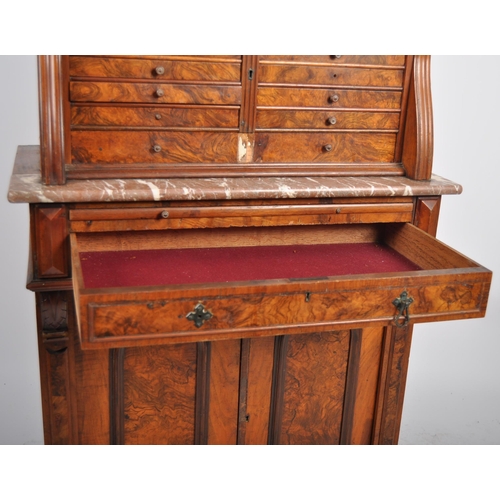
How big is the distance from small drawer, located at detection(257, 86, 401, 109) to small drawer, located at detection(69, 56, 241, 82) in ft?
0.50

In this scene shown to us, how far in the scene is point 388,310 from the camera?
2758mm

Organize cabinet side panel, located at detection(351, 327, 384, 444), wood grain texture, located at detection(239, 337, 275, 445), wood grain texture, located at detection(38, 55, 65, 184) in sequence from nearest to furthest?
wood grain texture, located at detection(38, 55, 65, 184)
wood grain texture, located at detection(239, 337, 275, 445)
cabinet side panel, located at detection(351, 327, 384, 444)

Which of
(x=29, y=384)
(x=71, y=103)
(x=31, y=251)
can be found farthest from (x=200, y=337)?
(x=29, y=384)

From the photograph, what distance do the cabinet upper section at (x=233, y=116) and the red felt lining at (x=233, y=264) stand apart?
298mm

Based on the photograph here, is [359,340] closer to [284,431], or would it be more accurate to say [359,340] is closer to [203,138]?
[284,431]

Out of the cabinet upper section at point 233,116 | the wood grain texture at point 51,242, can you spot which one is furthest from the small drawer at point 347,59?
the wood grain texture at point 51,242

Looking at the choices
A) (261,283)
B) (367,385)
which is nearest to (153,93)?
(261,283)

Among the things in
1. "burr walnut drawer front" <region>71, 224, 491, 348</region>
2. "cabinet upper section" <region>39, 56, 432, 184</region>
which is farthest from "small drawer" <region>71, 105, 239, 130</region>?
"burr walnut drawer front" <region>71, 224, 491, 348</region>

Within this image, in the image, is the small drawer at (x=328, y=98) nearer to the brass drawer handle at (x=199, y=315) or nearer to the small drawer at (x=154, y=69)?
the small drawer at (x=154, y=69)

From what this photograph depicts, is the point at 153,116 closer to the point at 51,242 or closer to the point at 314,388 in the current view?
the point at 51,242

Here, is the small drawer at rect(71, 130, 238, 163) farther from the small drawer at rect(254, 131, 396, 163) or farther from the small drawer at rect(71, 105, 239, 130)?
the small drawer at rect(254, 131, 396, 163)

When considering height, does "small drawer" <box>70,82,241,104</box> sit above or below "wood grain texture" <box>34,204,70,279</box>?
above

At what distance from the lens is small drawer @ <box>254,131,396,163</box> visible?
3.29 meters

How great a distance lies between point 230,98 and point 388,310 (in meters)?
1.03
